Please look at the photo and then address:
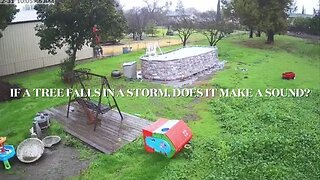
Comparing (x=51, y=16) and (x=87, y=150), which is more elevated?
(x=51, y=16)

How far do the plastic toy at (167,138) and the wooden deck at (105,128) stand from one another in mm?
999

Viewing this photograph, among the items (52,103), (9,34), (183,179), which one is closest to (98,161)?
(183,179)

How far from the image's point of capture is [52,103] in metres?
12.2

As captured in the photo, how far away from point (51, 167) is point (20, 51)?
1193cm

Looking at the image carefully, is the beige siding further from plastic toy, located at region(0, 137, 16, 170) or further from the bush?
plastic toy, located at region(0, 137, 16, 170)

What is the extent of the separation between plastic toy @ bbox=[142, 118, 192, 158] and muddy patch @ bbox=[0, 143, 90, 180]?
165 centimetres

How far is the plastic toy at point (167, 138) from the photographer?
7.61 meters

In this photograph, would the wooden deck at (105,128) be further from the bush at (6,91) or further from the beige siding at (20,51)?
the beige siding at (20,51)

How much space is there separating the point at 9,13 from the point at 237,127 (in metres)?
10.6

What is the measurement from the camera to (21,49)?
700 inches

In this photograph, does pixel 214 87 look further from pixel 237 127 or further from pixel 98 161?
pixel 98 161

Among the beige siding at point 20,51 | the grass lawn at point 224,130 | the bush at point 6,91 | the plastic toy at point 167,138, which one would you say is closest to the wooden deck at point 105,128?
the grass lawn at point 224,130

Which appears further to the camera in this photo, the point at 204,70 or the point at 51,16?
the point at 204,70

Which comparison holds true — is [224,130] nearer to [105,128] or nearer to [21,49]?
[105,128]
